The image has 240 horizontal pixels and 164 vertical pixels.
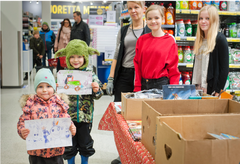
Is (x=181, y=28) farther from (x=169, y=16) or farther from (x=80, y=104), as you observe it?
(x=80, y=104)

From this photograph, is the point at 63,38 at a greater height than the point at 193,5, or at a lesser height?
lesser

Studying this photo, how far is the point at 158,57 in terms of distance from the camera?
1.90 meters

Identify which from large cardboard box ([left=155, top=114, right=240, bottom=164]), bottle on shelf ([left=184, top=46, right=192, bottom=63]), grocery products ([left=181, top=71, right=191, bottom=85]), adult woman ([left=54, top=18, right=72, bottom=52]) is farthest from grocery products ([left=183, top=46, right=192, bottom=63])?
adult woman ([left=54, top=18, right=72, bottom=52])

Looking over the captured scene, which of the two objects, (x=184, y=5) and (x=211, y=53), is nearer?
(x=211, y=53)

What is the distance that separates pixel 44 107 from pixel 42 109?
0.06 ft

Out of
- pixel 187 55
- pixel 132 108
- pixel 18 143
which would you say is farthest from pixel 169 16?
pixel 18 143

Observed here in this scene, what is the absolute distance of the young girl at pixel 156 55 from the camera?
1.88 metres

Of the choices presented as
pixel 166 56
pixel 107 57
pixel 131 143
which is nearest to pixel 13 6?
pixel 107 57

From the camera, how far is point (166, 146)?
2.80 ft

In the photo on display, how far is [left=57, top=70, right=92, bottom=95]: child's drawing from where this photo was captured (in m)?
1.90

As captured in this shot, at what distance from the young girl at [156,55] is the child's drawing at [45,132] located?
82 cm

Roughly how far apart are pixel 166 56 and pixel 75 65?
769 mm

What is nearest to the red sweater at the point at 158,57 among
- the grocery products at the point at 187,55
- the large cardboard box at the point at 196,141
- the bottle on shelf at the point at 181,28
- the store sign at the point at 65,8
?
the large cardboard box at the point at 196,141

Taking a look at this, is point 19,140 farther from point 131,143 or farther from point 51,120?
point 131,143
